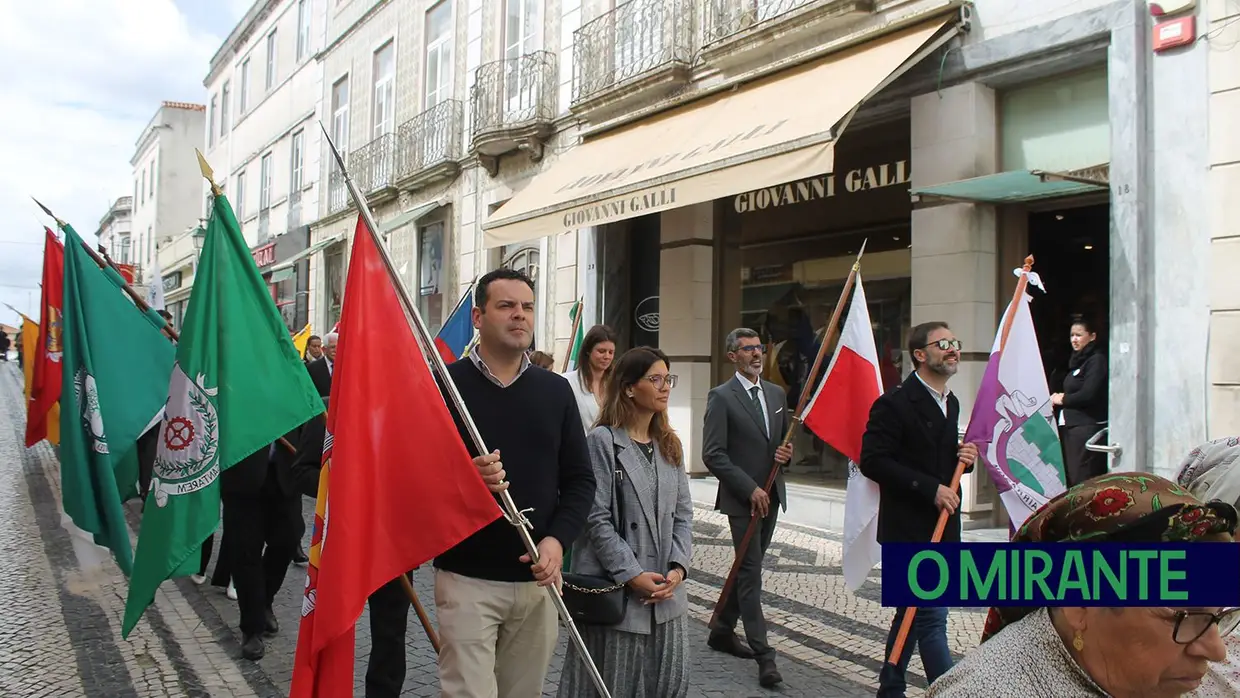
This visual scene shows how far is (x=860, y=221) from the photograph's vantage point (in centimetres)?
1029

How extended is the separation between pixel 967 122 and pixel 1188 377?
2914 millimetres

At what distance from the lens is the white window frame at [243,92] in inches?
1256

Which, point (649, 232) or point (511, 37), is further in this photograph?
point (511, 37)

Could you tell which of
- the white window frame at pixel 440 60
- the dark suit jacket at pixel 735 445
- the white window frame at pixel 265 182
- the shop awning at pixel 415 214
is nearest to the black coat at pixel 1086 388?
the dark suit jacket at pixel 735 445

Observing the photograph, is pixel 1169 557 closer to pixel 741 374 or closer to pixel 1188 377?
pixel 741 374

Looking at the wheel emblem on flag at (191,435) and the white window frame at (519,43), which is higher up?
the white window frame at (519,43)

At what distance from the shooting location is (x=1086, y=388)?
7.47 m

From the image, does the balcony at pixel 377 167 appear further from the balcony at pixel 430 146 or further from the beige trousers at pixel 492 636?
the beige trousers at pixel 492 636

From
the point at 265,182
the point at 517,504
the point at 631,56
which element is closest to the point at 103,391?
the point at 517,504

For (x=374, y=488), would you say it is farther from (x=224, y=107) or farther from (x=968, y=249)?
(x=224, y=107)

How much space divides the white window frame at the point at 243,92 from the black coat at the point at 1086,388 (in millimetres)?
30328

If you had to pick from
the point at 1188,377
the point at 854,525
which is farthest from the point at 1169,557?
the point at 1188,377

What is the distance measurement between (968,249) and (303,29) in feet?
77.1

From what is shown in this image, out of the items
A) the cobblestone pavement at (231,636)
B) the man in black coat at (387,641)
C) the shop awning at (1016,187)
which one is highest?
the shop awning at (1016,187)
